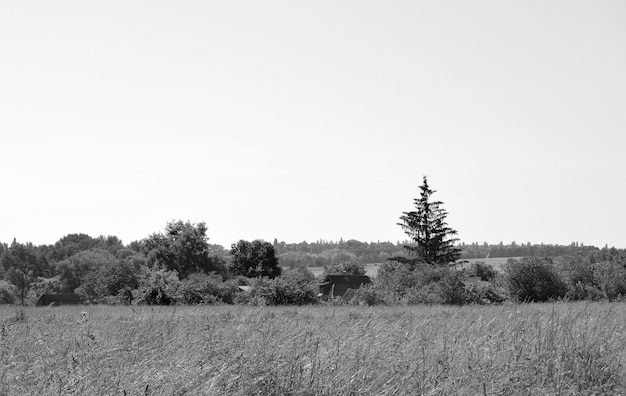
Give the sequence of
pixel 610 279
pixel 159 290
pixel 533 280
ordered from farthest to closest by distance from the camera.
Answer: pixel 610 279 → pixel 533 280 → pixel 159 290

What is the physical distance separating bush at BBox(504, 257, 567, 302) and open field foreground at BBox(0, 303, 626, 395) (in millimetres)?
35506

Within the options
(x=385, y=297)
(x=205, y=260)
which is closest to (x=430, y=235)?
(x=205, y=260)

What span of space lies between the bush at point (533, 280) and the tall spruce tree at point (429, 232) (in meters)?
24.7

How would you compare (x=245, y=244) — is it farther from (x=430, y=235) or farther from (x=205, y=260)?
(x=430, y=235)

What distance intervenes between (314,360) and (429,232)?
65.5 meters

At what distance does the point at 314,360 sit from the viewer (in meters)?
7.86

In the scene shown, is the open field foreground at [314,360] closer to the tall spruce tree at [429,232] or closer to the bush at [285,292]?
the bush at [285,292]

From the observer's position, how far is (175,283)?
138 feet

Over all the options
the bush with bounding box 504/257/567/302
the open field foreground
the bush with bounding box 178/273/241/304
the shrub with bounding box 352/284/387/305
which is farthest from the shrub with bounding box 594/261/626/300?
the open field foreground

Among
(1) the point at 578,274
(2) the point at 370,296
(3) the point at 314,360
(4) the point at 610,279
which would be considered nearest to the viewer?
(3) the point at 314,360

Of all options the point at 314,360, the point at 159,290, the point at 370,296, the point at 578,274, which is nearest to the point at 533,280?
the point at 578,274

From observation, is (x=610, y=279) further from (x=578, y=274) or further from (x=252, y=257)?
(x=252, y=257)

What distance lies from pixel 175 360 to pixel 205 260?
74.1 metres

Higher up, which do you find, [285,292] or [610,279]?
[610,279]
